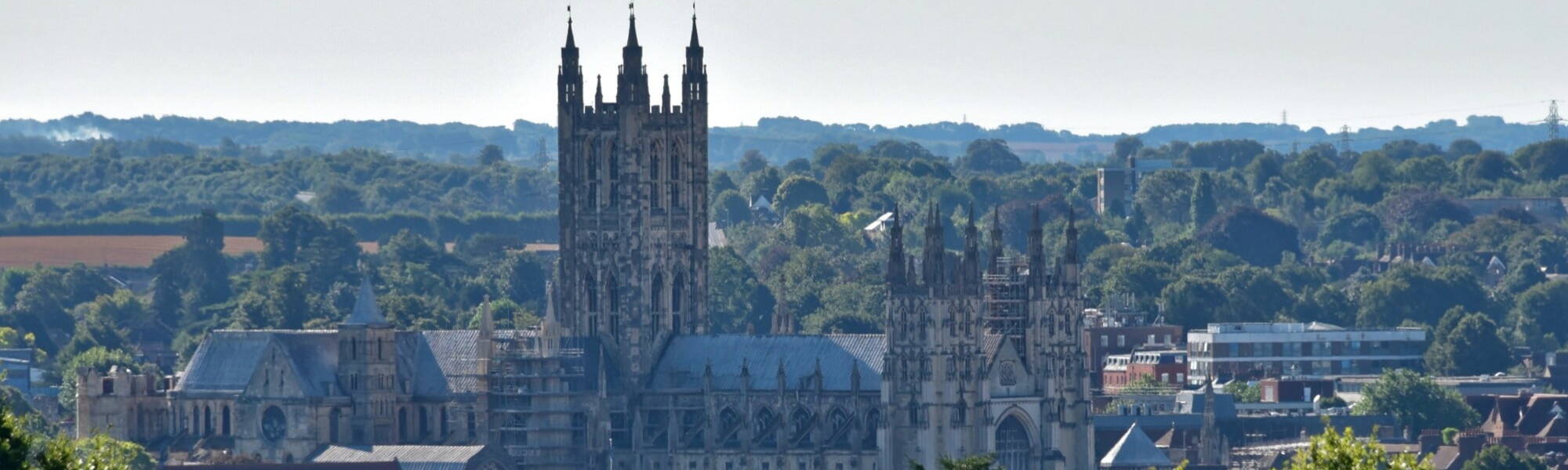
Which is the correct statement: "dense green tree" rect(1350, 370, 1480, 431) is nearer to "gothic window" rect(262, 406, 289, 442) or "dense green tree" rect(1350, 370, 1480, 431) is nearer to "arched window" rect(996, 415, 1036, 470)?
"arched window" rect(996, 415, 1036, 470)

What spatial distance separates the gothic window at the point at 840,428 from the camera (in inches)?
5379

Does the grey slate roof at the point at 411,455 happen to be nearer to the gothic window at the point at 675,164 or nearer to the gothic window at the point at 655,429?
the gothic window at the point at 655,429

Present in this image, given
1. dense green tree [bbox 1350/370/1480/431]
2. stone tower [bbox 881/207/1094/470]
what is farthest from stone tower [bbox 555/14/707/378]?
dense green tree [bbox 1350/370/1480/431]

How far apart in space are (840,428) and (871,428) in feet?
3.56

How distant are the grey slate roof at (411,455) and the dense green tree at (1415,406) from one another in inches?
1991

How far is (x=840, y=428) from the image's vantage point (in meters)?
137

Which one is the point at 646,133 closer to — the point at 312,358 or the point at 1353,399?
the point at 312,358

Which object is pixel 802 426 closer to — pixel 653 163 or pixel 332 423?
pixel 653 163

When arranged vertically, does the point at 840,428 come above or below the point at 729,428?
above

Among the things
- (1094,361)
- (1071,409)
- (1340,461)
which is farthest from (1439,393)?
(1340,461)

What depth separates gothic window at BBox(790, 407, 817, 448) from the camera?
5404 inches

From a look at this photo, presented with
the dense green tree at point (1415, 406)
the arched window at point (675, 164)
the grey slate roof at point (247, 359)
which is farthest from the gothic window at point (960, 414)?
the dense green tree at point (1415, 406)

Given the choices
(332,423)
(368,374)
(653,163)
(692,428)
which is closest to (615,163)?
Result: (653,163)

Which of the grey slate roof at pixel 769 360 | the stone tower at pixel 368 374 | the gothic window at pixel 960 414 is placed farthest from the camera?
the stone tower at pixel 368 374
